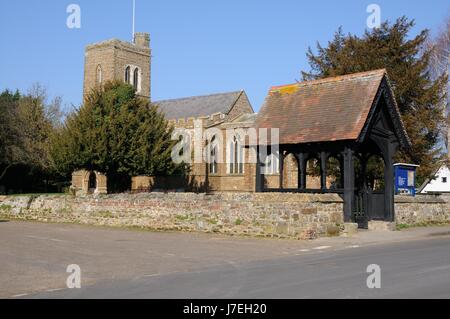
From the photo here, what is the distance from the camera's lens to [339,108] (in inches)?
827

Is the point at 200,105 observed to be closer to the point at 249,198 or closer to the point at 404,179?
the point at 404,179

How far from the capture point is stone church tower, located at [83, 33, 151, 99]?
176ft

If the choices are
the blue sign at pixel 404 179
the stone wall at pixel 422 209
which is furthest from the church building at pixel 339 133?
the stone wall at pixel 422 209

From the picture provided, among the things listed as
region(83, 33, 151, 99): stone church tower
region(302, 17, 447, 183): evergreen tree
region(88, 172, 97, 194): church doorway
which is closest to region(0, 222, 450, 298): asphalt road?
region(302, 17, 447, 183): evergreen tree

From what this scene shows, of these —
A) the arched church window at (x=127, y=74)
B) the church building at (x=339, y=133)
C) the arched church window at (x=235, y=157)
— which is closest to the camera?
the church building at (x=339, y=133)

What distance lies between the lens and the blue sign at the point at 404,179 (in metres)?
23.5

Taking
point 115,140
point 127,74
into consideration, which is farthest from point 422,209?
point 127,74

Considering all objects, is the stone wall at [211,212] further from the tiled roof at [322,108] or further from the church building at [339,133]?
the tiled roof at [322,108]

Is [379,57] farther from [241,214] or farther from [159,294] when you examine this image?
[159,294]

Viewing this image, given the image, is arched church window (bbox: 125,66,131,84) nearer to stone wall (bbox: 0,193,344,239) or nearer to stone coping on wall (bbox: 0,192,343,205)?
stone wall (bbox: 0,193,344,239)

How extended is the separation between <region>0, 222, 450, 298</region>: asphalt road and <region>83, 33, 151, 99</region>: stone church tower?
120 feet

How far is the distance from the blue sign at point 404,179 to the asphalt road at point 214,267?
461 centimetres

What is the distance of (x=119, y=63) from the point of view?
2116 inches
